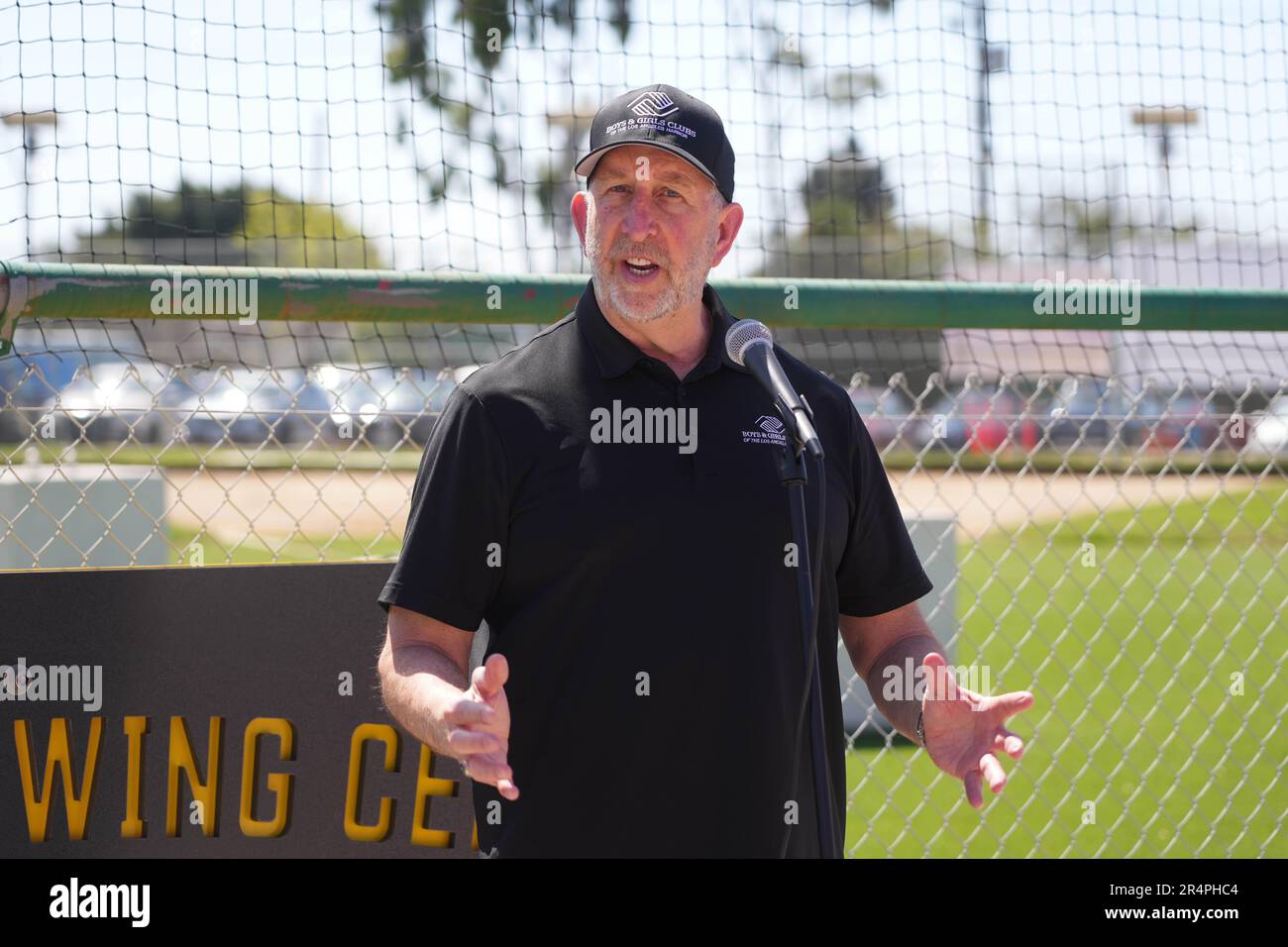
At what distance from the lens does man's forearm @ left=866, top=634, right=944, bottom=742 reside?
8.91 feet

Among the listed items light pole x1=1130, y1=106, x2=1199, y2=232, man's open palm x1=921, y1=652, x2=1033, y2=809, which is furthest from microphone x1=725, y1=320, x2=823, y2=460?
light pole x1=1130, y1=106, x2=1199, y2=232

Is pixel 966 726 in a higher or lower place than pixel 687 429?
lower

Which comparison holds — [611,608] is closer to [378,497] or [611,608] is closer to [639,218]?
[639,218]

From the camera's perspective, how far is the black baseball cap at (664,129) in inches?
102

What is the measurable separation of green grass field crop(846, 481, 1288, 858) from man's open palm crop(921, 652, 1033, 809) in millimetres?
1825

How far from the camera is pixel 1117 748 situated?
7.36 meters

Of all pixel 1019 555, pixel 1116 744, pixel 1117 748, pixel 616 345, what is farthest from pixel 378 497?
pixel 616 345

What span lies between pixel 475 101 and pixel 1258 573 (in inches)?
391

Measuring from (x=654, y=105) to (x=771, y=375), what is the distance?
64 centimetres

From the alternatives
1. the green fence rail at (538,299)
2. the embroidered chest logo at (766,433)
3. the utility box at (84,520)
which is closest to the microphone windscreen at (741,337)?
the embroidered chest logo at (766,433)

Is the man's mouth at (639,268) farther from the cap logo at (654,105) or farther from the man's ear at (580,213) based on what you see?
the cap logo at (654,105)

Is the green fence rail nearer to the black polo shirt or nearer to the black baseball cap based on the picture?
the black baseball cap
